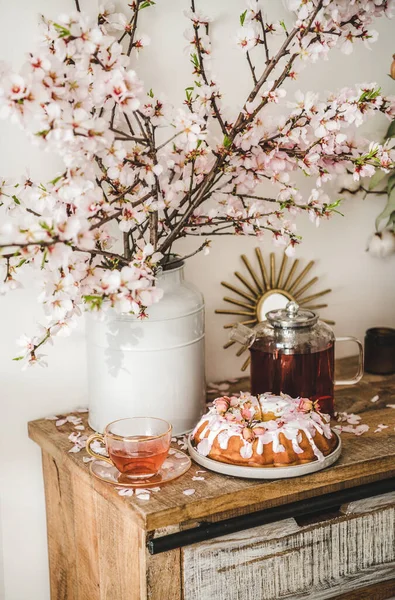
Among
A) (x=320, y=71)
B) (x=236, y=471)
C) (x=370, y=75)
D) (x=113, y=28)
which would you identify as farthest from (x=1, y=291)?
(x=370, y=75)

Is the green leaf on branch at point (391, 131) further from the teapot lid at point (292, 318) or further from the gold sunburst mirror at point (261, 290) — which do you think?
the teapot lid at point (292, 318)

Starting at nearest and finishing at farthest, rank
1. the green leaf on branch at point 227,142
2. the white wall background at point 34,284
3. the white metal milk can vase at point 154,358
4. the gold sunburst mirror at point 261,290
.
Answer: the green leaf on branch at point 227,142
the white metal milk can vase at point 154,358
the white wall background at point 34,284
the gold sunburst mirror at point 261,290

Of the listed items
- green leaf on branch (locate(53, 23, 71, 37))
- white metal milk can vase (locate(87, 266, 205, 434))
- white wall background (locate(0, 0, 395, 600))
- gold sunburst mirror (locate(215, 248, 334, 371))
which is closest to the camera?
green leaf on branch (locate(53, 23, 71, 37))

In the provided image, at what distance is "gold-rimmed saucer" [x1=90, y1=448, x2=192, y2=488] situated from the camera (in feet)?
4.26

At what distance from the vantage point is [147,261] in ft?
4.20

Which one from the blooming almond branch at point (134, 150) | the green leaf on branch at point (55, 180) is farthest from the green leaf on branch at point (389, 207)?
the green leaf on branch at point (55, 180)

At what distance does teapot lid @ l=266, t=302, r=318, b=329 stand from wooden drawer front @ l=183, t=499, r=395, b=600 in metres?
0.36

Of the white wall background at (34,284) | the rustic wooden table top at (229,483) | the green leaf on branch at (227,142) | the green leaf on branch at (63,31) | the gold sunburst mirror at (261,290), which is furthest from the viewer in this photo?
the gold sunburst mirror at (261,290)

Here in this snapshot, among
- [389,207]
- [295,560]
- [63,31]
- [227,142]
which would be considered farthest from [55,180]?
[389,207]

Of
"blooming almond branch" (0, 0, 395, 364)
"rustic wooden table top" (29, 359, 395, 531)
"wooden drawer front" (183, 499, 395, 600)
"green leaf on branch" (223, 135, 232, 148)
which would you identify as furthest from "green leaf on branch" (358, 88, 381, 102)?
"wooden drawer front" (183, 499, 395, 600)

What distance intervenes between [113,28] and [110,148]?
447mm

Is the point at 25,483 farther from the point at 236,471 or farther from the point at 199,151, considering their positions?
the point at 199,151

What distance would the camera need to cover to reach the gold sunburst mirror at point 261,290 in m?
1.86

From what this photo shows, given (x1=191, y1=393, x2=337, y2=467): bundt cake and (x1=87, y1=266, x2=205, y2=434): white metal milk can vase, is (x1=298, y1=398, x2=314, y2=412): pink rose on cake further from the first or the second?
(x1=87, y1=266, x2=205, y2=434): white metal milk can vase
